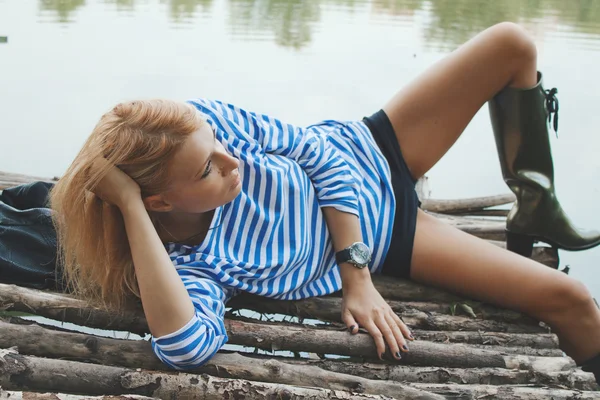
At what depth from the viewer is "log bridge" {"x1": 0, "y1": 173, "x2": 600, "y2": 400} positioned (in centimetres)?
145

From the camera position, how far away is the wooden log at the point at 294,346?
5.15 feet

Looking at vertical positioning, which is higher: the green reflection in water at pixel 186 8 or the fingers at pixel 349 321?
the green reflection in water at pixel 186 8

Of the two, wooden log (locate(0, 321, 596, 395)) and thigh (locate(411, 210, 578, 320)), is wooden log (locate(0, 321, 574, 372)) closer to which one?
wooden log (locate(0, 321, 596, 395))

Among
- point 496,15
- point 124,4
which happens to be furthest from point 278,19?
point 496,15

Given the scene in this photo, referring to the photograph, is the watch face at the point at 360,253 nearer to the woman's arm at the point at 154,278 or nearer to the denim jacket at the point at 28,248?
the woman's arm at the point at 154,278

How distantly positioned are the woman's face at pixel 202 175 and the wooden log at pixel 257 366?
0.32 meters

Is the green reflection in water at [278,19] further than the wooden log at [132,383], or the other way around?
the green reflection in water at [278,19]

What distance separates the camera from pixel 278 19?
22.6ft

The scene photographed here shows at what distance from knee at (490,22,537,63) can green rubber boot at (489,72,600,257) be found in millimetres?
98

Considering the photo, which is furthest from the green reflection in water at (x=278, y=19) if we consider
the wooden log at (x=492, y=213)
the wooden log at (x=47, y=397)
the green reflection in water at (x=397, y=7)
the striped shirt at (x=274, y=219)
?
the wooden log at (x=47, y=397)

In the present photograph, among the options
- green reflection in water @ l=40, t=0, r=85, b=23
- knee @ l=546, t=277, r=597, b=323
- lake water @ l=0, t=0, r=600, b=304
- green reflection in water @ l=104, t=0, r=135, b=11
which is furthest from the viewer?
green reflection in water @ l=104, t=0, r=135, b=11

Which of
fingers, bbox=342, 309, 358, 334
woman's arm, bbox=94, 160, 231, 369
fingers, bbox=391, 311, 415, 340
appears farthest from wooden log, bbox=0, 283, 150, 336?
fingers, bbox=391, 311, 415, 340

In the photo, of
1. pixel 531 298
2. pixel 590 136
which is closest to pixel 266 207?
pixel 531 298

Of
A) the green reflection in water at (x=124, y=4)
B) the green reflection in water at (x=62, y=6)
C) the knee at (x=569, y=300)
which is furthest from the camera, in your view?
the green reflection in water at (x=124, y=4)
